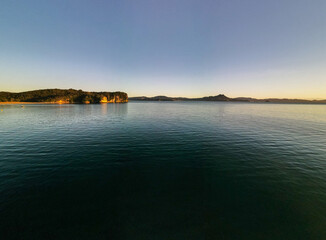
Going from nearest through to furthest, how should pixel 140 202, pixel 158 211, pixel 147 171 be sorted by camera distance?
pixel 158 211
pixel 140 202
pixel 147 171

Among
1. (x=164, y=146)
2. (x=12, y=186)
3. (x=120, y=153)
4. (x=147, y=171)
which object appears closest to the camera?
(x=12, y=186)

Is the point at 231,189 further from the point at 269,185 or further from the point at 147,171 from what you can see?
the point at 147,171

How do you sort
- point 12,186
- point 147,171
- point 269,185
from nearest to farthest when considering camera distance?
1. point 12,186
2. point 269,185
3. point 147,171

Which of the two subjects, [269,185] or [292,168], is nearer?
[269,185]

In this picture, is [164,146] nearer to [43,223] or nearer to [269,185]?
[269,185]

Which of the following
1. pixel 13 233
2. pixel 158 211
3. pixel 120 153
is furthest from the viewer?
pixel 120 153

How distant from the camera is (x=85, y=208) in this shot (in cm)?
680

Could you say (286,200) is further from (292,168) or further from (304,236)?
(292,168)

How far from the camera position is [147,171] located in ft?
34.7

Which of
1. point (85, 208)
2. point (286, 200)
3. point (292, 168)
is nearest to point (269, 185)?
point (286, 200)

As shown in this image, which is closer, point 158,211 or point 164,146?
point 158,211

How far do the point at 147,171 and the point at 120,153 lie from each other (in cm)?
518

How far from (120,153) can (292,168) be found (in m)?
17.2

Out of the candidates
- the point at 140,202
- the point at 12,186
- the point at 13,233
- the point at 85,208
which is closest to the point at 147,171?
the point at 140,202
